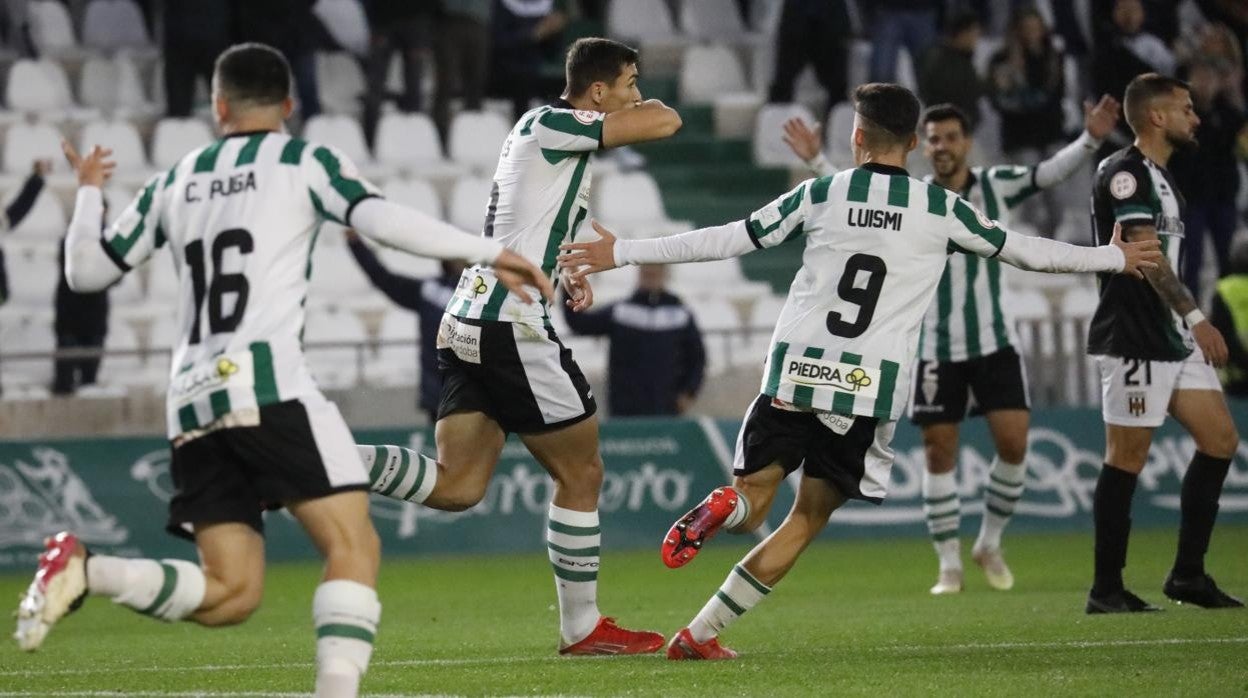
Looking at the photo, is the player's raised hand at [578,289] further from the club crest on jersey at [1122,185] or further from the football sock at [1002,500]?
the football sock at [1002,500]

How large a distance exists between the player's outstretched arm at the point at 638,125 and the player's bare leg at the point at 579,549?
1090mm

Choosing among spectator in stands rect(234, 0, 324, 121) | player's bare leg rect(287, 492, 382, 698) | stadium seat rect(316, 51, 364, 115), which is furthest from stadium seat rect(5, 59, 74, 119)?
player's bare leg rect(287, 492, 382, 698)

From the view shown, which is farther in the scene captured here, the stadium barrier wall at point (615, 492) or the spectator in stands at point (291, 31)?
the spectator in stands at point (291, 31)

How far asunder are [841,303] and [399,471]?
1.77 metres

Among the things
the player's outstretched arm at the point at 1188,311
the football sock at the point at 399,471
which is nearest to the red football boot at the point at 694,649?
the football sock at the point at 399,471

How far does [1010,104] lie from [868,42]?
2290 millimetres

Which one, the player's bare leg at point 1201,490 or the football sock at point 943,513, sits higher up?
the player's bare leg at point 1201,490

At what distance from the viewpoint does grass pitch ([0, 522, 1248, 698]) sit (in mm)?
6430

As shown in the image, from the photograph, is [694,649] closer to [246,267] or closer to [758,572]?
[758,572]

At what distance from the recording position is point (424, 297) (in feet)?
44.6

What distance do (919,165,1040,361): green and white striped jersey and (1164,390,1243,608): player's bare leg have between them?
175cm

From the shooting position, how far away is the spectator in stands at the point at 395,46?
16.7 metres

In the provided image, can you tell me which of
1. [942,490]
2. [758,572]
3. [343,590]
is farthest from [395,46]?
[343,590]

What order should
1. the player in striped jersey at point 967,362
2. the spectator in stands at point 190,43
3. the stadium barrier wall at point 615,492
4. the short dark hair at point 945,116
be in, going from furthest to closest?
1. the spectator in stands at point 190,43
2. the stadium barrier wall at point 615,492
3. the player in striped jersey at point 967,362
4. the short dark hair at point 945,116
